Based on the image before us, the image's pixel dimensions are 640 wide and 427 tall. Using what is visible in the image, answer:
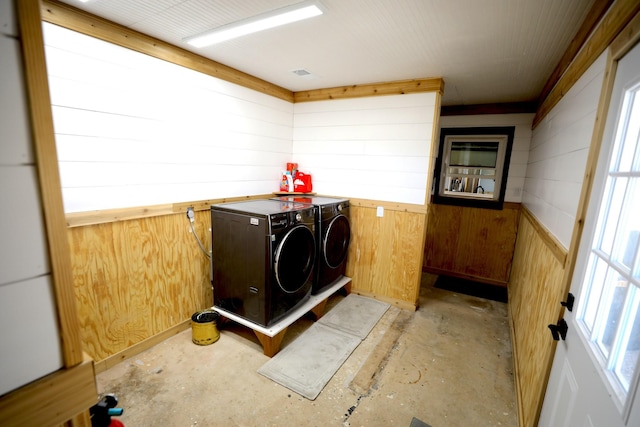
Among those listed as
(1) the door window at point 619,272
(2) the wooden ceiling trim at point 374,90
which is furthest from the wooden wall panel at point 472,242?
(1) the door window at point 619,272

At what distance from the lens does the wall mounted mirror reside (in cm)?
398

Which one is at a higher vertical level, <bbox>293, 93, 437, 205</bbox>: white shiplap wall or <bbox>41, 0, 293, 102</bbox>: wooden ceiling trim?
<bbox>41, 0, 293, 102</bbox>: wooden ceiling trim

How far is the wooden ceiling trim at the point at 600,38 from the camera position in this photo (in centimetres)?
111

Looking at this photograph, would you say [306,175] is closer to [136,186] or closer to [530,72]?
[136,186]

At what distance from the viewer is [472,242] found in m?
4.23

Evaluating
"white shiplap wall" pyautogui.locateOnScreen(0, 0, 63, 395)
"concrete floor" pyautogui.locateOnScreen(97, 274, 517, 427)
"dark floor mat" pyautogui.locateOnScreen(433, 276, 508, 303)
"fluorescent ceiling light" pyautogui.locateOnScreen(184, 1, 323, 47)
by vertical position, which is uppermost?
"fluorescent ceiling light" pyautogui.locateOnScreen(184, 1, 323, 47)

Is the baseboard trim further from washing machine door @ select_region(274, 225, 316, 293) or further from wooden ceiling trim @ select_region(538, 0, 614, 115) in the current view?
wooden ceiling trim @ select_region(538, 0, 614, 115)

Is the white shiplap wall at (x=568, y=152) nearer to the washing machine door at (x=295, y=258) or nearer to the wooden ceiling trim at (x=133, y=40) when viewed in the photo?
the washing machine door at (x=295, y=258)

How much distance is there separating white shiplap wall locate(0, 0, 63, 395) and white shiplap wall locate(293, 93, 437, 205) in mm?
3017

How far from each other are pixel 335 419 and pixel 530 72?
11.1 feet

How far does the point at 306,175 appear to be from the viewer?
371 cm

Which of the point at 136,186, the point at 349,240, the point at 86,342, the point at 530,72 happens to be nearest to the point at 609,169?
the point at 530,72

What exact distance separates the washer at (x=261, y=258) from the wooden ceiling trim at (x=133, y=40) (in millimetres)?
1312

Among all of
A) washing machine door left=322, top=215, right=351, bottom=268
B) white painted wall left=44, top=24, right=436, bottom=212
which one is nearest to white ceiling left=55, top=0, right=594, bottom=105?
white painted wall left=44, top=24, right=436, bottom=212
